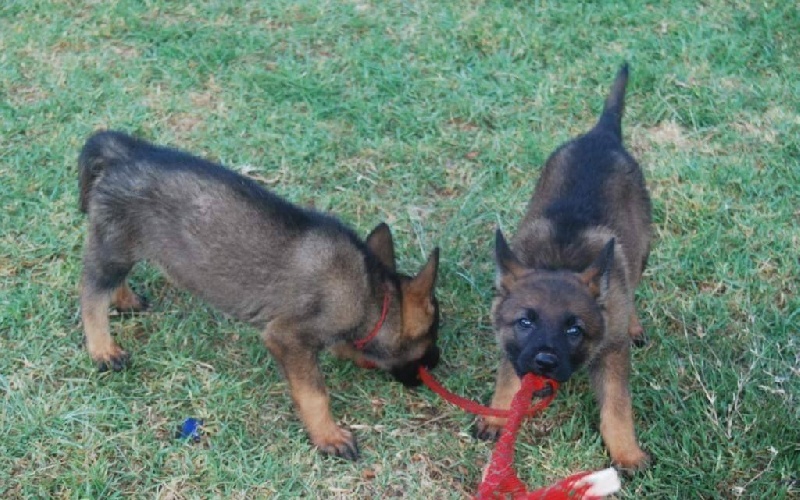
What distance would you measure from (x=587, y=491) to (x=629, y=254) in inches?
56.2

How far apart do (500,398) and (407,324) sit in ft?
1.85

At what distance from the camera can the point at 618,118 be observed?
227 inches

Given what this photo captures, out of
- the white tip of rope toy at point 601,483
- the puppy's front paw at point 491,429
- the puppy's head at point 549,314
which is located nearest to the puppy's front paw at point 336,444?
the puppy's front paw at point 491,429

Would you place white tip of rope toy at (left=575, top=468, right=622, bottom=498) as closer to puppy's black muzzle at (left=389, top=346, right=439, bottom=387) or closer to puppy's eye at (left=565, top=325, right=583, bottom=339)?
puppy's eye at (left=565, top=325, right=583, bottom=339)

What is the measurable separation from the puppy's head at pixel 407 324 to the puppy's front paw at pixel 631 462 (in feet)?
3.37

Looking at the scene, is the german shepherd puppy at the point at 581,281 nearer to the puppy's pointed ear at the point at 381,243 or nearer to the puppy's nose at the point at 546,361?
the puppy's nose at the point at 546,361

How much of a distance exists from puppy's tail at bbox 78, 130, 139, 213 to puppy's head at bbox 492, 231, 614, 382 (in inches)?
81.3

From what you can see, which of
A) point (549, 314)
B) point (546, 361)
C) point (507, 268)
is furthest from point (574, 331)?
point (507, 268)

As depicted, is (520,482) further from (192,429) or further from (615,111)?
(615,111)

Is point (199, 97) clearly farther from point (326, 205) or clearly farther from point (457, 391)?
point (457, 391)

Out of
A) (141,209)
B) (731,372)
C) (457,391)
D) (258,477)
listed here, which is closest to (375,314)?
(457,391)

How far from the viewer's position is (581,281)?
435 cm

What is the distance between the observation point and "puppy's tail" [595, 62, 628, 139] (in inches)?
223

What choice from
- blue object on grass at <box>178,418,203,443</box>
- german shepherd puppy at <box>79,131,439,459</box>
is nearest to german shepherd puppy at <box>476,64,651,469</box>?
german shepherd puppy at <box>79,131,439,459</box>
